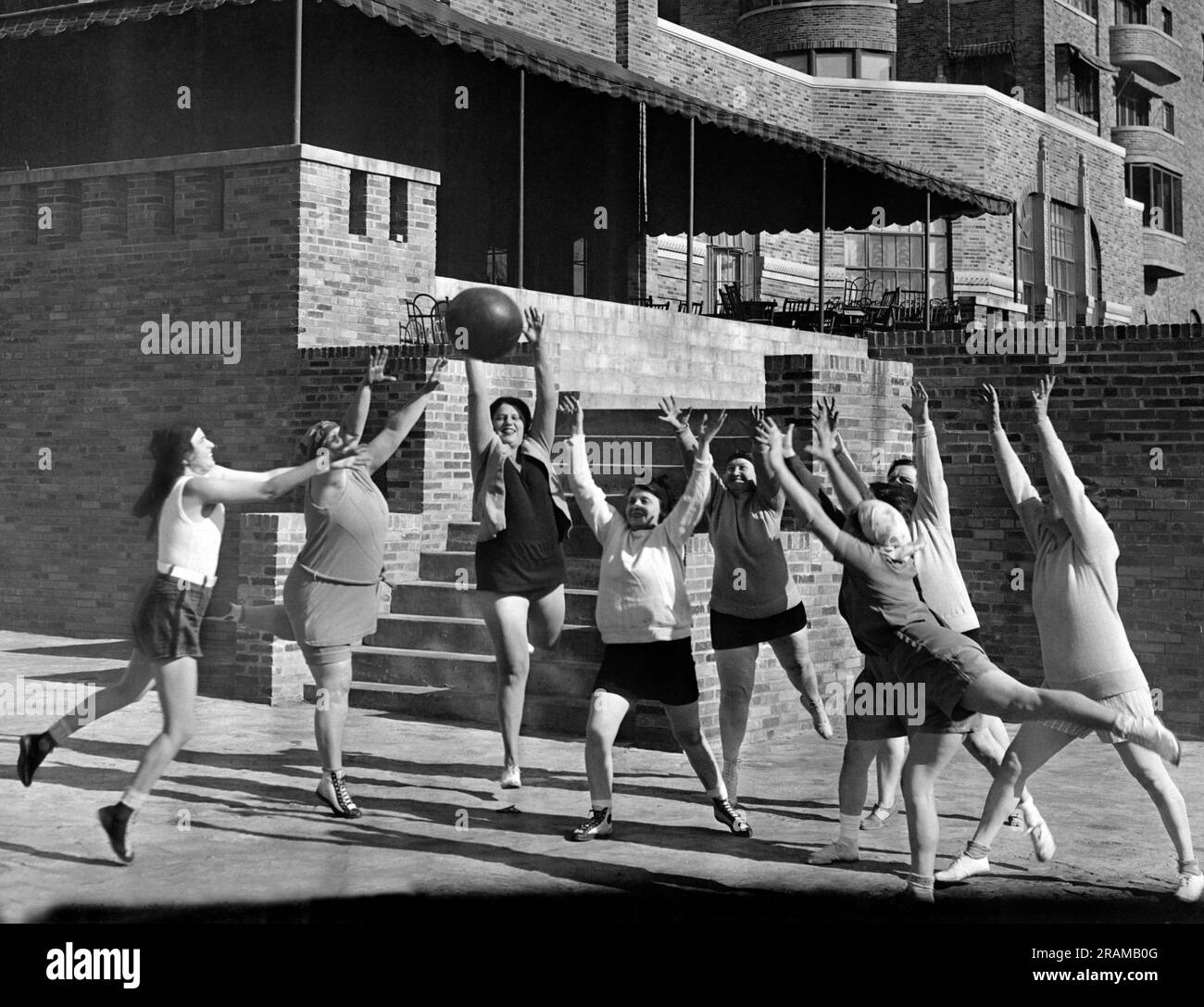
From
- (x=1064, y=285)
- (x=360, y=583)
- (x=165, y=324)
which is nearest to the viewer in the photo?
(x=360, y=583)

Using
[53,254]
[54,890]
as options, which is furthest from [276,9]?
[54,890]

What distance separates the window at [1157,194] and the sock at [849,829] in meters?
39.6

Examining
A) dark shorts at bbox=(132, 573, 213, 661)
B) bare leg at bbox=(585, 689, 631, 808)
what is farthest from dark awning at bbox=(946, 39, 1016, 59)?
dark shorts at bbox=(132, 573, 213, 661)

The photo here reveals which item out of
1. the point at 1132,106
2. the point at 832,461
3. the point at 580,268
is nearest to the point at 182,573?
the point at 832,461

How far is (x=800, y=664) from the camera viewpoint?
855 cm

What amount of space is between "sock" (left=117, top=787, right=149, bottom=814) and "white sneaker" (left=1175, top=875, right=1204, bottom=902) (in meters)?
4.07

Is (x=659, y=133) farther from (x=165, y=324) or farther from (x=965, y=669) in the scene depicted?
(x=965, y=669)

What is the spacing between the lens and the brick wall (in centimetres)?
1081

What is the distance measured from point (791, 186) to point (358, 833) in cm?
1918

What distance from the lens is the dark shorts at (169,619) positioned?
638cm

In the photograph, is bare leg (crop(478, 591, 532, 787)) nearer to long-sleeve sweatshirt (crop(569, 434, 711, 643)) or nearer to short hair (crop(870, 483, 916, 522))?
long-sleeve sweatshirt (crop(569, 434, 711, 643))

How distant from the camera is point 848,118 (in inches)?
1316

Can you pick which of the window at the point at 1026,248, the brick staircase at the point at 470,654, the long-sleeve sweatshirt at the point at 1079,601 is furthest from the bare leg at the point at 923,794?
the window at the point at 1026,248

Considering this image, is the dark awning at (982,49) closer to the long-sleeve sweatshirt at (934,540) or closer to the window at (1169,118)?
the window at (1169,118)
